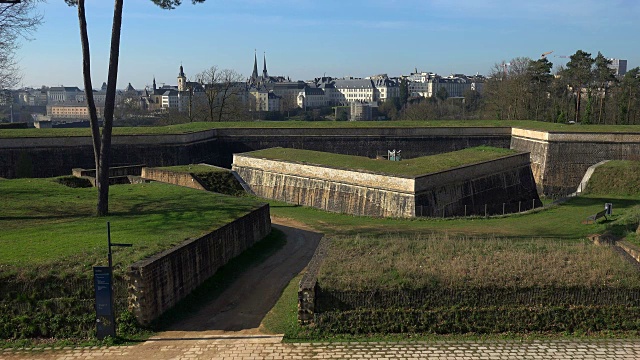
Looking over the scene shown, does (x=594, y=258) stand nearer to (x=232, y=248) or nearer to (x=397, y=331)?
(x=397, y=331)

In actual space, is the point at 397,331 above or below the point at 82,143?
below

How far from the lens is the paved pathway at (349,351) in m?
10.6

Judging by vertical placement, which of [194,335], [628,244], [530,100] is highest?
[530,100]

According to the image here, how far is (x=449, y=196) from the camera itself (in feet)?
81.6

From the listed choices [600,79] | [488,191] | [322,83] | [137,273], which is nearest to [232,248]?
[137,273]

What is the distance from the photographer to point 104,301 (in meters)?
11.2

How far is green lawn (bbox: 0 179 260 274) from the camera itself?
A: 12.7m

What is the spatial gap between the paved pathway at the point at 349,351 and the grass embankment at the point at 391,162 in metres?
12.7

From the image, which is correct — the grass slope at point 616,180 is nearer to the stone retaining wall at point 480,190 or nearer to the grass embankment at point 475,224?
the stone retaining wall at point 480,190

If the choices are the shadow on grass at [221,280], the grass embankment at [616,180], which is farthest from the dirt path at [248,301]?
the grass embankment at [616,180]

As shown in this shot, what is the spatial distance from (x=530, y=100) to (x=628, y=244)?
40.3m

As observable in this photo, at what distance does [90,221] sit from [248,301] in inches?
229

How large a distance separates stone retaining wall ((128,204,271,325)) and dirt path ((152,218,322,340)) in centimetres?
62

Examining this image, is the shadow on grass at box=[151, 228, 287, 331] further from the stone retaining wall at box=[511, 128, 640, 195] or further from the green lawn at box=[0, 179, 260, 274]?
the stone retaining wall at box=[511, 128, 640, 195]
